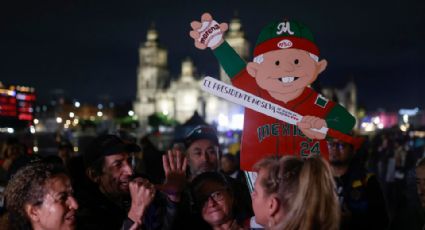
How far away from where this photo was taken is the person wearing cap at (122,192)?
268 centimetres

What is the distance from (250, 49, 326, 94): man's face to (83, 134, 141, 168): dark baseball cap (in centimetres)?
110

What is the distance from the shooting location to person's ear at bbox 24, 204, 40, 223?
8.68ft

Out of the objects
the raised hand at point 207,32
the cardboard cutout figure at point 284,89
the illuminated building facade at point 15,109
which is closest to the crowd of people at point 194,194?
the cardboard cutout figure at point 284,89

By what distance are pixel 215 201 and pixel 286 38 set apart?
1.33m

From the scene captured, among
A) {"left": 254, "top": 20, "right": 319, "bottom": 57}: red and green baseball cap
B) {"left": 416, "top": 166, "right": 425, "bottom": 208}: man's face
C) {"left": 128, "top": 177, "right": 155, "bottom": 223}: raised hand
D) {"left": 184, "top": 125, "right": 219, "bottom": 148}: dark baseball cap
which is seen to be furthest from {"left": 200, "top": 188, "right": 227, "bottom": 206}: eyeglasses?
{"left": 416, "top": 166, "right": 425, "bottom": 208}: man's face

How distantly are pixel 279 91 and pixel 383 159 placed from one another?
9995 millimetres

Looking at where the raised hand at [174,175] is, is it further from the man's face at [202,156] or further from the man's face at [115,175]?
the man's face at [202,156]

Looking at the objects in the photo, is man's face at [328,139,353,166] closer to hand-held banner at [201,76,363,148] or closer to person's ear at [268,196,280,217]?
hand-held banner at [201,76,363,148]

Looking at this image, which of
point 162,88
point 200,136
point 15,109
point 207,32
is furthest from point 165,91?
point 207,32

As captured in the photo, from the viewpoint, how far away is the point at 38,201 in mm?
2650

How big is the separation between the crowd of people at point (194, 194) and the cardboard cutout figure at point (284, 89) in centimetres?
43

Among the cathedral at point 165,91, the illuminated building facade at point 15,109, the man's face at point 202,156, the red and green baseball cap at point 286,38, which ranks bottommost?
the man's face at point 202,156

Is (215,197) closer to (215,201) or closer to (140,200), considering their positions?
(215,201)

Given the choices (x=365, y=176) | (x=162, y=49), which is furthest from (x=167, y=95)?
(x=365, y=176)
